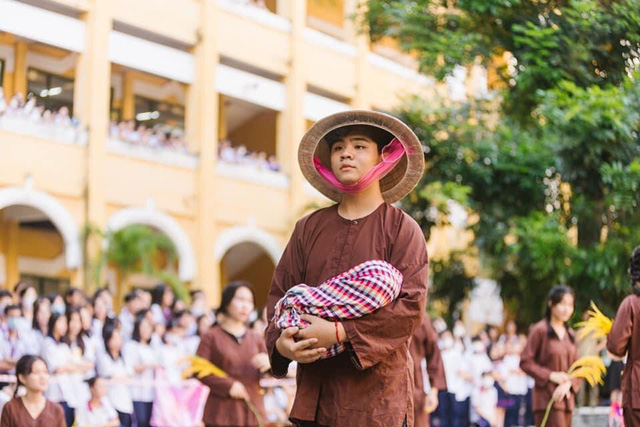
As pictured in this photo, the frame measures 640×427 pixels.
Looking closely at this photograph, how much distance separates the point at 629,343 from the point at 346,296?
3728 mm

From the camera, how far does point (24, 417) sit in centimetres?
793

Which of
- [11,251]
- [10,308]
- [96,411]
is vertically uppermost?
[11,251]

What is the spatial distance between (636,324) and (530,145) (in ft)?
31.6

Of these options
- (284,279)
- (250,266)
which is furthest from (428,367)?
(250,266)

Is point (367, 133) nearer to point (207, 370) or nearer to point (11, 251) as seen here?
point (207, 370)

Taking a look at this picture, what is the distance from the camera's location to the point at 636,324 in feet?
24.1

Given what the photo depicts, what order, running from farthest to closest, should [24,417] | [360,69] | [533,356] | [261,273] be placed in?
[261,273] → [360,69] → [533,356] → [24,417]

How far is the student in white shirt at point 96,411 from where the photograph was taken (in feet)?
34.7

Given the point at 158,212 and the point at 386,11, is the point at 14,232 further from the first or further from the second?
the point at 386,11

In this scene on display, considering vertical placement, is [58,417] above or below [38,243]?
below

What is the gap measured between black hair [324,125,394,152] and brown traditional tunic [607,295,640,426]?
10.6ft

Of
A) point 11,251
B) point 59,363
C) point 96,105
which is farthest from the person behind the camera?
point 11,251

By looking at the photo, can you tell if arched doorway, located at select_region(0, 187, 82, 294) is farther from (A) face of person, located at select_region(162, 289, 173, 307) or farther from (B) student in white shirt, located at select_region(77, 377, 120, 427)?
(B) student in white shirt, located at select_region(77, 377, 120, 427)

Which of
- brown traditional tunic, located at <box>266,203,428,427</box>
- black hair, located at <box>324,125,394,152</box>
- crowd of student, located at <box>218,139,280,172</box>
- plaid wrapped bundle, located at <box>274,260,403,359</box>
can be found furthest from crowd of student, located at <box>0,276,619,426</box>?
crowd of student, located at <box>218,139,280,172</box>
